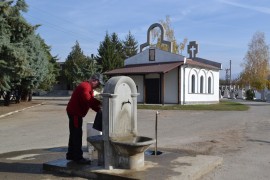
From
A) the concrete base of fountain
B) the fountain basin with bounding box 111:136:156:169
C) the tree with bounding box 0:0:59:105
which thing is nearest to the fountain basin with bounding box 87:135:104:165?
the concrete base of fountain

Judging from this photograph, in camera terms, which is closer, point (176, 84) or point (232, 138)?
A: point (232, 138)

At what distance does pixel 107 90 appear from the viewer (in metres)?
7.10

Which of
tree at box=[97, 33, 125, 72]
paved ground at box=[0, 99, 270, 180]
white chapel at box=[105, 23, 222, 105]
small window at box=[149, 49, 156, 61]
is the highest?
tree at box=[97, 33, 125, 72]

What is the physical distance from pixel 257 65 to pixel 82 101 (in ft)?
205

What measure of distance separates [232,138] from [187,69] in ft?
81.8

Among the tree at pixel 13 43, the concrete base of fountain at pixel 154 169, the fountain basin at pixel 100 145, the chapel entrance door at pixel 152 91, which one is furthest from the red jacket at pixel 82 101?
the chapel entrance door at pixel 152 91

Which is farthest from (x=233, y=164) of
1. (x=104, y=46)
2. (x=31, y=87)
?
(x=104, y=46)

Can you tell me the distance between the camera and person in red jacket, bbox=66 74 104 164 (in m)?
7.49

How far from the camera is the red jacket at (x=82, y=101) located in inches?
294

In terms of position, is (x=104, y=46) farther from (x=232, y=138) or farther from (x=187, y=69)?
(x=232, y=138)

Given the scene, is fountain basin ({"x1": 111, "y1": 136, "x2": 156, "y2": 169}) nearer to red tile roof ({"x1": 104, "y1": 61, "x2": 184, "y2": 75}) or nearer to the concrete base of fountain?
the concrete base of fountain

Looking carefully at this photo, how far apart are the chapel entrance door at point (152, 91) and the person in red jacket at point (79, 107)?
30.6 metres

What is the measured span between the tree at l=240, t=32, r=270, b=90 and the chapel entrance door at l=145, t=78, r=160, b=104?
3131 cm

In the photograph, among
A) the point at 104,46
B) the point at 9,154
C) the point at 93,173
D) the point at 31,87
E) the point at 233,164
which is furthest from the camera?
the point at 104,46
